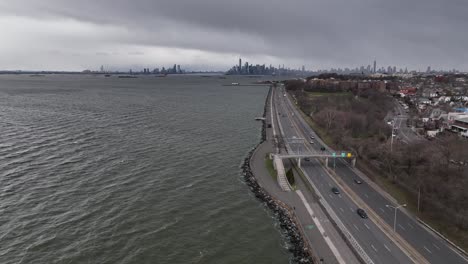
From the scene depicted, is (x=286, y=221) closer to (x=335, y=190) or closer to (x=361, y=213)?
(x=361, y=213)

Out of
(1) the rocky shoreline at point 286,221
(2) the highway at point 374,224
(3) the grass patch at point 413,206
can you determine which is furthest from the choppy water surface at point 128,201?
(3) the grass patch at point 413,206

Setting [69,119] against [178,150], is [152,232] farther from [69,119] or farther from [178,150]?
[69,119]

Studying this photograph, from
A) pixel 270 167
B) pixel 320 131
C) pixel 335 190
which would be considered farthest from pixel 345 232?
pixel 320 131

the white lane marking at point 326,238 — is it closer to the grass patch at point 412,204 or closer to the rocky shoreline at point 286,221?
the rocky shoreline at point 286,221

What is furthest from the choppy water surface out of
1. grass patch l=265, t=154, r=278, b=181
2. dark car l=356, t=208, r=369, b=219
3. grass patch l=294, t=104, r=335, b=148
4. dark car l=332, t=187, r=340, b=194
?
grass patch l=294, t=104, r=335, b=148

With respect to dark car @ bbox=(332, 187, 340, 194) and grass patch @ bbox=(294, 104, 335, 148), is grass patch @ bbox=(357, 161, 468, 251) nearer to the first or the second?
dark car @ bbox=(332, 187, 340, 194)

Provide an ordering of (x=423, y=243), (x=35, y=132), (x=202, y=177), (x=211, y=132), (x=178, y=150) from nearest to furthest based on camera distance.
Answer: (x=423, y=243), (x=202, y=177), (x=178, y=150), (x=35, y=132), (x=211, y=132)

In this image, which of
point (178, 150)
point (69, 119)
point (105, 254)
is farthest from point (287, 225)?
point (69, 119)
